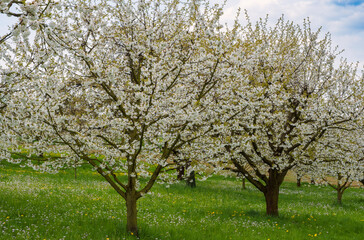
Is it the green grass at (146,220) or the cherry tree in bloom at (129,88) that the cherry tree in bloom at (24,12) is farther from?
the green grass at (146,220)

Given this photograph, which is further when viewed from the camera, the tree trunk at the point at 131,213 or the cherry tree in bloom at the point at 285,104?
the cherry tree in bloom at the point at 285,104

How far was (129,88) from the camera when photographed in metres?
9.02

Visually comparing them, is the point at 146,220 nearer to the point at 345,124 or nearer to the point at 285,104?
the point at 285,104

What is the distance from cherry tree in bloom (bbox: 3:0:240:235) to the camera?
7902mm

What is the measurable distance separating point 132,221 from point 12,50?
6.52 meters

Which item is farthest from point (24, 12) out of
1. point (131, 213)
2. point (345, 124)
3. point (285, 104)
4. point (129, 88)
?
point (345, 124)

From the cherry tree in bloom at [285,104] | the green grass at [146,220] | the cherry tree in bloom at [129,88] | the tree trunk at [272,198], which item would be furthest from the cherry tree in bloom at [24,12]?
the tree trunk at [272,198]

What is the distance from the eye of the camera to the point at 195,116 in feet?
25.3

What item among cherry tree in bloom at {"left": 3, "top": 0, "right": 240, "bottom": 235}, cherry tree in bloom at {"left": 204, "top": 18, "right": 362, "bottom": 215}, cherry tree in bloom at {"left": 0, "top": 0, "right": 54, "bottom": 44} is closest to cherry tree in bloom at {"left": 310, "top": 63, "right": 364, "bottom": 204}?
cherry tree in bloom at {"left": 204, "top": 18, "right": 362, "bottom": 215}

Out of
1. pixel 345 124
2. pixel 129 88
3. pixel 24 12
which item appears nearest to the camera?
pixel 24 12

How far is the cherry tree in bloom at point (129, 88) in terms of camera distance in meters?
7.90

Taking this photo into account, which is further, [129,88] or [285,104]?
[285,104]

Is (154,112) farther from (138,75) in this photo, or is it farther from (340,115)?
(340,115)

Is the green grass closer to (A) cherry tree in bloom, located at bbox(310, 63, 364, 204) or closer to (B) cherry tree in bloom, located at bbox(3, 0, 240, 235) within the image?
(B) cherry tree in bloom, located at bbox(3, 0, 240, 235)
